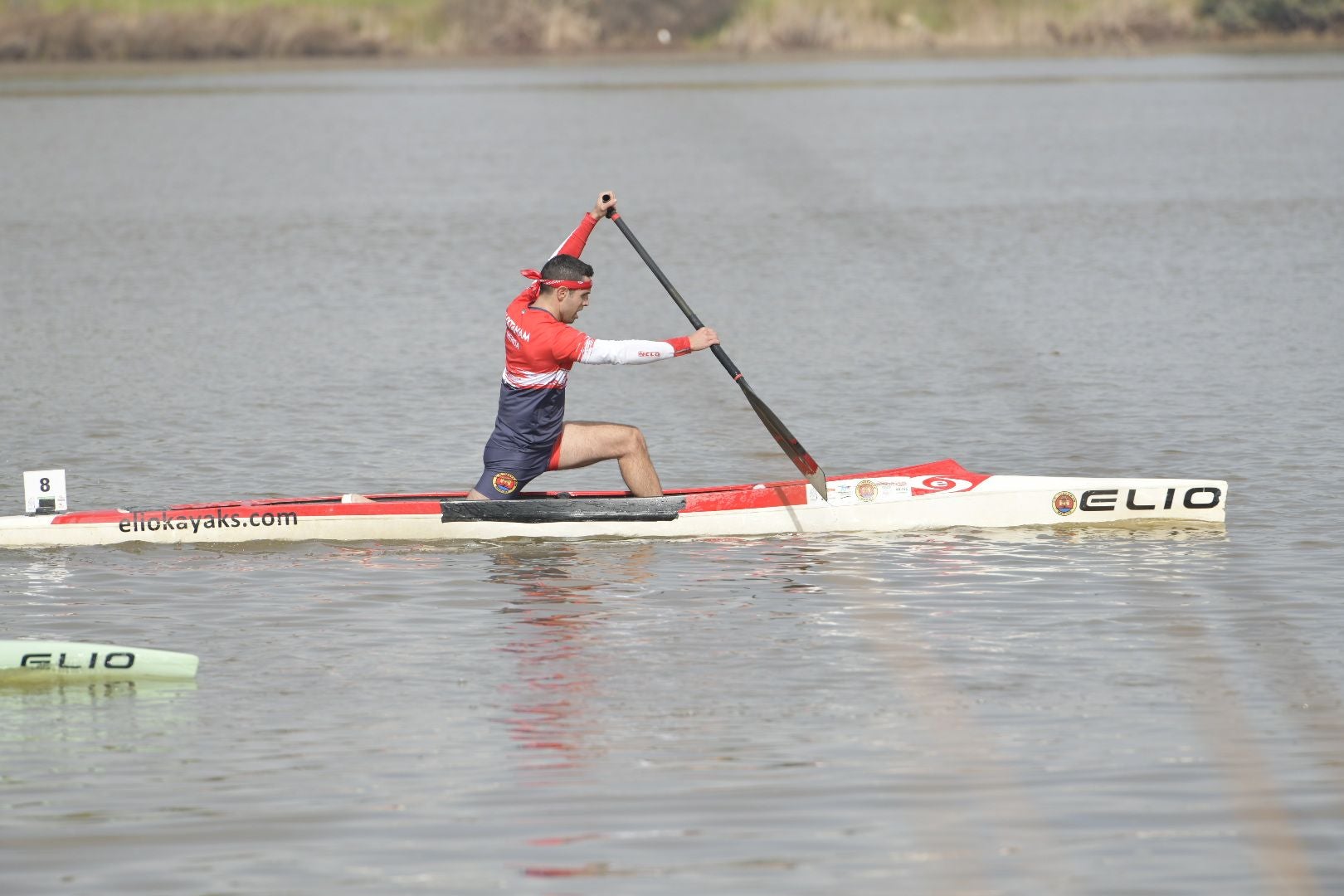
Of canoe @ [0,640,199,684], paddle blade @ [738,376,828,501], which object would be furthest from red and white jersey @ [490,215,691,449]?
canoe @ [0,640,199,684]

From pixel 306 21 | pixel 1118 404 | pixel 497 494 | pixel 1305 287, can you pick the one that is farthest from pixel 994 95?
pixel 497 494

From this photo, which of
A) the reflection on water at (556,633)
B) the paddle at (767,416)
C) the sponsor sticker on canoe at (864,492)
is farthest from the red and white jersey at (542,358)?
the sponsor sticker on canoe at (864,492)

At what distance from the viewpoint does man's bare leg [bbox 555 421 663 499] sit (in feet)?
39.9

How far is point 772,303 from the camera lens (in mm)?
23281

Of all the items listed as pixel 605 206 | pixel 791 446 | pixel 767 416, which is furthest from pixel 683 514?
pixel 605 206

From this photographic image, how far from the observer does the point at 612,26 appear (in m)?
73.7

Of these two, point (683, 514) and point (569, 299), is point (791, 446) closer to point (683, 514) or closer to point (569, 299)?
point (683, 514)

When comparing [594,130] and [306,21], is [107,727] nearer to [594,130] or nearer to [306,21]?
[594,130]

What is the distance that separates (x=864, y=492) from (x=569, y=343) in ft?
6.35

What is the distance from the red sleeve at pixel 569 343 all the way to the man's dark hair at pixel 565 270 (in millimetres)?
286

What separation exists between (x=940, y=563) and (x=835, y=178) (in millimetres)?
25983

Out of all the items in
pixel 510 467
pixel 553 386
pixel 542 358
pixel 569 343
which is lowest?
pixel 510 467

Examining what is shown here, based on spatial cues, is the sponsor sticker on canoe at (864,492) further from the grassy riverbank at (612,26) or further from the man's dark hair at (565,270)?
the grassy riverbank at (612,26)

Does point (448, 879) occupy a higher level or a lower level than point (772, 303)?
higher
